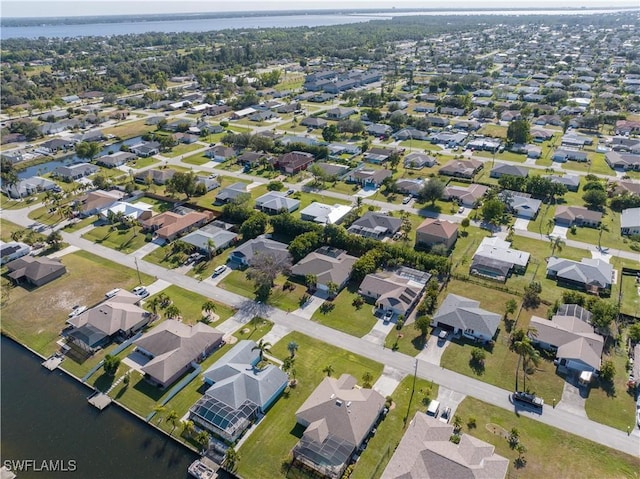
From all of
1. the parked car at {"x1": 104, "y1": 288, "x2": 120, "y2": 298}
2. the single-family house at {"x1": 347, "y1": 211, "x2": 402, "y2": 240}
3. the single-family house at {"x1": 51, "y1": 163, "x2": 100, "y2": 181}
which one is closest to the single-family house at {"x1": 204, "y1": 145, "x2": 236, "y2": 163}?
the single-family house at {"x1": 51, "y1": 163, "x2": 100, "y2": 181}

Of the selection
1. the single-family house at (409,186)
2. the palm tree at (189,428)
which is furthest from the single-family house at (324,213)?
the palm tree at (189,428)

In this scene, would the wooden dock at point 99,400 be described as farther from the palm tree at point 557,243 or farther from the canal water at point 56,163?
the canal water at point 56,163

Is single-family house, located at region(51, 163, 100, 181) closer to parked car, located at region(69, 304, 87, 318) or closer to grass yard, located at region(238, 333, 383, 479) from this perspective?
parked car, located at region(69, 304, 87, 318)

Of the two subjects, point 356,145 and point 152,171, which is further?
point 356,145

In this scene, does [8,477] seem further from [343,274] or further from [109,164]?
[109,164]

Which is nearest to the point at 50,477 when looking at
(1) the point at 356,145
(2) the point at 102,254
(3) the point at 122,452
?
(3) the point at 122,452
